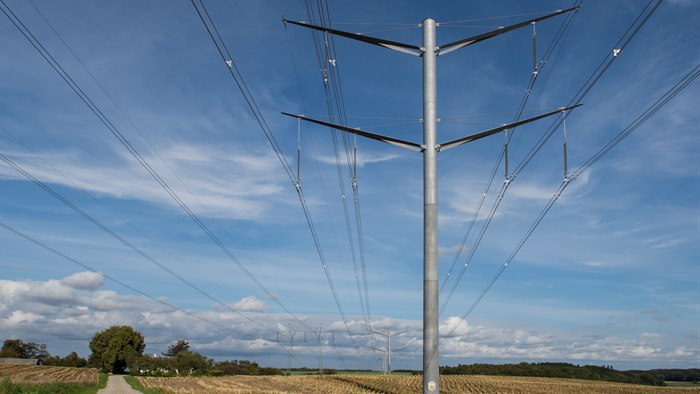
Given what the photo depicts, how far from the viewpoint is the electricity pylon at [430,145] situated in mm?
17719

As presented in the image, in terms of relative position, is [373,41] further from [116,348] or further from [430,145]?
[116,348]

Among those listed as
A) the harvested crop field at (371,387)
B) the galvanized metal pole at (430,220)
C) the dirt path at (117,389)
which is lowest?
the dirt path at (117,389)

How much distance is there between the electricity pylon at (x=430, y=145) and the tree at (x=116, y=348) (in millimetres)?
182234

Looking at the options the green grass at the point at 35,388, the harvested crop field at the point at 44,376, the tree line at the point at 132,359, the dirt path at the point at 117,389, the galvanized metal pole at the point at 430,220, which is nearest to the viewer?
the galvanized metal pole at the point at 430,220

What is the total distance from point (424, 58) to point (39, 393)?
63.5 metres

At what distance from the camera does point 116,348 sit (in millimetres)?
183000

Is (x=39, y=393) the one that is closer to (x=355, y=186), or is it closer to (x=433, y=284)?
(x=355, y=186)

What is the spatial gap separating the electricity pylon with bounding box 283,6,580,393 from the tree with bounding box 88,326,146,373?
182234mm

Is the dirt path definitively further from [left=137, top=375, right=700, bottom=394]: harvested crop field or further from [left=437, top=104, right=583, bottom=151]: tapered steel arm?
[left=437, top=104, right=583, bottom=151]: tapered steel arm

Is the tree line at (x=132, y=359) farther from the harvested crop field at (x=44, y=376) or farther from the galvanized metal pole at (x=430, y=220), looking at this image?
the galvanized metal pole at (x=430, y=220)

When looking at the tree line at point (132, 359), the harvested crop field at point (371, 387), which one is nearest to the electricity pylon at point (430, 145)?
the harvested crop field at point (371, 387)

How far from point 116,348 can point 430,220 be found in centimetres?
18600

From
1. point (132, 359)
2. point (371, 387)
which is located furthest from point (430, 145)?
point (132, 359)

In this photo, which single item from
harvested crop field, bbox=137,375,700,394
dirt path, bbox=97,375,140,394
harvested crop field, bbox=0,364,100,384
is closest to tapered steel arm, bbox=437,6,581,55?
harvested crop field, bbox=137,375,700,394
